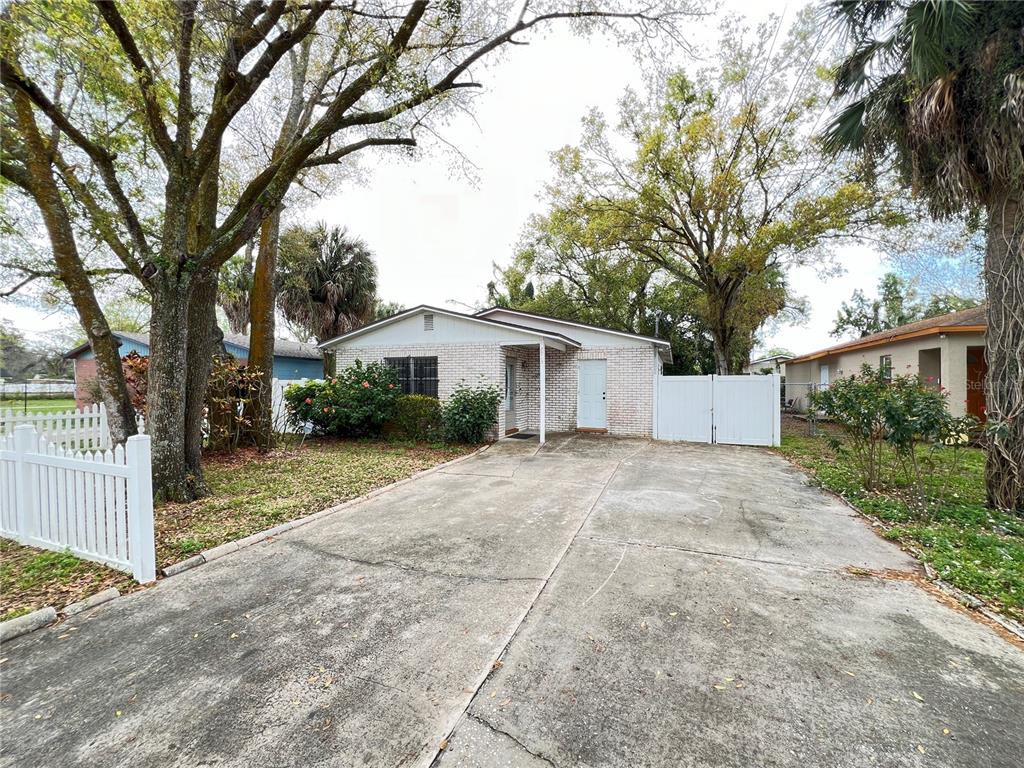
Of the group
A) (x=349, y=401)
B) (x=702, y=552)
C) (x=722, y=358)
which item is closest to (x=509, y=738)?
(x=702, y=552)

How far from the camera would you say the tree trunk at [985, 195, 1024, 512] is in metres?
4.96

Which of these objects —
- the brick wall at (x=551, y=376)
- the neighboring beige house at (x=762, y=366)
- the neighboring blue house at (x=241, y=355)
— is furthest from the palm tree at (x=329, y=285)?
the neighboring beige house at (x=762, y=366)

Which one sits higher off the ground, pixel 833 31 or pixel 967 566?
pixel 833 31

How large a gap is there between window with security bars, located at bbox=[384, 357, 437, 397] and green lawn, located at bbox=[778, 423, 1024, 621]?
338 inches

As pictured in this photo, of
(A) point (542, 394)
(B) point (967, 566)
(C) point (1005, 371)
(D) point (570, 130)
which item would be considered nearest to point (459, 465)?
(A) point (542, 394)

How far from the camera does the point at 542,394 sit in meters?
10.6

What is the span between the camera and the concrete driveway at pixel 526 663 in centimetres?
186

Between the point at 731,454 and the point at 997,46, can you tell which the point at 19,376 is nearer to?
the point at 731,454

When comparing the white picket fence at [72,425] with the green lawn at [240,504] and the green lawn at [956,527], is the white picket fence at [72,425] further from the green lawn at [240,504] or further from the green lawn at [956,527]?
the green lawn at [956,527]

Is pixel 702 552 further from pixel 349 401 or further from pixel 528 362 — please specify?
pixel 528 362

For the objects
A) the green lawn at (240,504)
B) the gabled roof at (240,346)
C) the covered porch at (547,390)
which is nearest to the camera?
the green lawn at (240,504)

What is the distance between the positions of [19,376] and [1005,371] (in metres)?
57.3


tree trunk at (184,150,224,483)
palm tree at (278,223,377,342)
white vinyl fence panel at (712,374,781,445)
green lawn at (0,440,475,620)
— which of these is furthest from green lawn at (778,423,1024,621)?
palm tree at (278,223,377,342)

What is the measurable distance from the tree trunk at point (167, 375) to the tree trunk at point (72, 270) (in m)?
0.93
